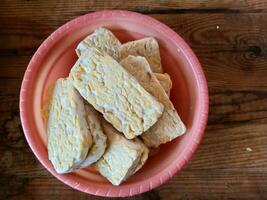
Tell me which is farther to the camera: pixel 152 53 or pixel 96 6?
pixel 96 6

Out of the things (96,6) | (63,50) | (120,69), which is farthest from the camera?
(96,6)

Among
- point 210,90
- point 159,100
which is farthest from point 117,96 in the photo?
point 210,90

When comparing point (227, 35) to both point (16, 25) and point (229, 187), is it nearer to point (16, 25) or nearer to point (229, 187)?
point (229, 187)

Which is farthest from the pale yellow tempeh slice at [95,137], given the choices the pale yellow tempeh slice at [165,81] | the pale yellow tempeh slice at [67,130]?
the pale yellow tempeh slice at [165,81]

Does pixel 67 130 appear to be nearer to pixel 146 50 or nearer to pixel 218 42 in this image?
pixel 146 50

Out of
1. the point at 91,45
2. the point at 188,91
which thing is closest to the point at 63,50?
the point at 91,45

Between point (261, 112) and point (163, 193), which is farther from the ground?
point (261, 112)

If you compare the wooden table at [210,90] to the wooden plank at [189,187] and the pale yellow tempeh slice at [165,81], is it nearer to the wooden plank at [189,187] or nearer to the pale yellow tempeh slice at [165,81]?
the wooden plank at [189,187]

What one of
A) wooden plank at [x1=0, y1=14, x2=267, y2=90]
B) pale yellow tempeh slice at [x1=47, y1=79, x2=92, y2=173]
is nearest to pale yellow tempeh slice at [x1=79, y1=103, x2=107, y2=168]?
pale yellow tempeh slice at [x1=47, y1=79, x2=92, y2=173]
